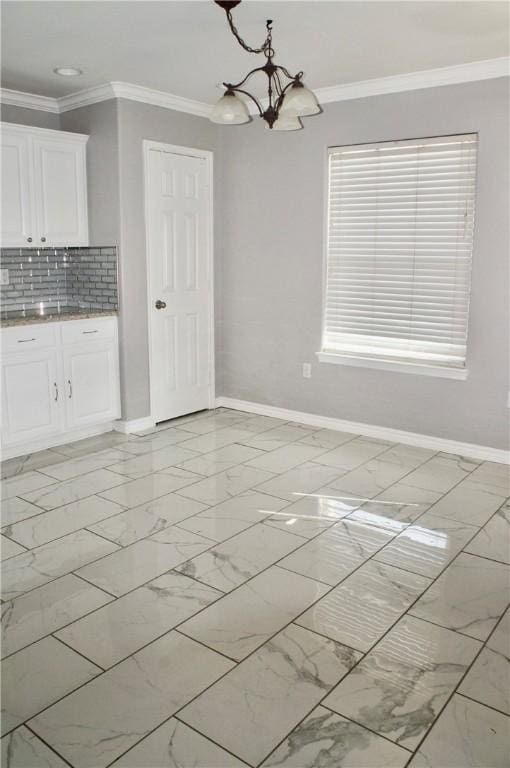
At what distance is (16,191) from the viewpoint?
14.4ft

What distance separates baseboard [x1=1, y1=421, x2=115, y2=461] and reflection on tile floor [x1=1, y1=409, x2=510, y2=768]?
0.37 feet

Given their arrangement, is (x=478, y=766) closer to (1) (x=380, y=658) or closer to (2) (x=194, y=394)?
(1) (x=380, y=658)

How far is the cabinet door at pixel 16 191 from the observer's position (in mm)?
4305

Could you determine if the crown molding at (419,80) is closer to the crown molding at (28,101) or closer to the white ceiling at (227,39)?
the white ceiling at (227,39)

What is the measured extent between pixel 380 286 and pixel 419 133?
1044 mm

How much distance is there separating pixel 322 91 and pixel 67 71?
174 cm

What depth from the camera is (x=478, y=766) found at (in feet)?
6.01

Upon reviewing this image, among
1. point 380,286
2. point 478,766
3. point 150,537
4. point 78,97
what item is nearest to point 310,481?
point 150,537

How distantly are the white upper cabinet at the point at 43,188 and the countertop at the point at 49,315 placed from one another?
0.51 m

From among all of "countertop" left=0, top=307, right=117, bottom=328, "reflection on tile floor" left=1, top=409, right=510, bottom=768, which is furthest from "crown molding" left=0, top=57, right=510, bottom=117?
"reflection on tile floor" left=1, top=409, right=510, bottom=768

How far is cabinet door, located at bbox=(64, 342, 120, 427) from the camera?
15.2ft

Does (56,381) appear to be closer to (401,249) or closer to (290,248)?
(290,248)

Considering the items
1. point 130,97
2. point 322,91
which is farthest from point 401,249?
point 130,97

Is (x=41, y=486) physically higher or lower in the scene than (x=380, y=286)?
lower
